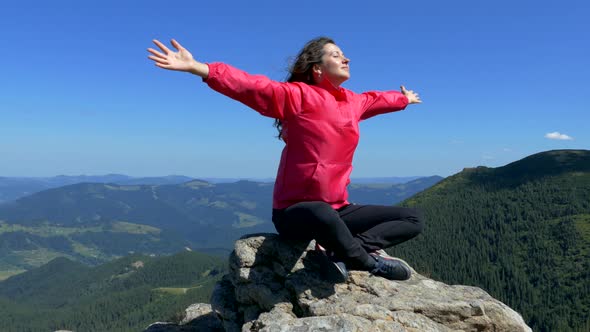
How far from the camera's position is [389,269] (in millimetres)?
10719

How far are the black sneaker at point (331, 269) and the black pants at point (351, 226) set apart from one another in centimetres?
21

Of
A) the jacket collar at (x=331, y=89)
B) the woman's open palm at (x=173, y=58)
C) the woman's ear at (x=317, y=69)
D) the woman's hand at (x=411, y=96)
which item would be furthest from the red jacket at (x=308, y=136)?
the woman's hand at (x=411, y=96)

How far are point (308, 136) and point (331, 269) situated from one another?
10.7 feet

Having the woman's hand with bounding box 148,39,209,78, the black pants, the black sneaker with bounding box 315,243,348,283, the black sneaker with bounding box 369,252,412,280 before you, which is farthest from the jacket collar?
the black sneaker with bounding box 369,252,412,280

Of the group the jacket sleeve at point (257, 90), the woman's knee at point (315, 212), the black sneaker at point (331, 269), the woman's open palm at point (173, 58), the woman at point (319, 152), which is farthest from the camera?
the black sneaker at point (331, 269)

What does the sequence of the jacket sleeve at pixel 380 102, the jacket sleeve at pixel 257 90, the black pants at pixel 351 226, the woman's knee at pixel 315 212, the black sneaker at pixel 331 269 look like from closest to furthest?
the jacket sleeve at pixel 257 90 → the woman's knee at pixel 315 212 → the black pants at pixel 351 226 → the black sneaker at pixel 331 269 → the jacket sleeve at pixel 380 102

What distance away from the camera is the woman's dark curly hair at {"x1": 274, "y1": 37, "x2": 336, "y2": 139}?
10.4m

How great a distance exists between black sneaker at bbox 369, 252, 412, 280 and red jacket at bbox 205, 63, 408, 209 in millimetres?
1835

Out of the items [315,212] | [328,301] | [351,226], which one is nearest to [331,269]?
[328,301]

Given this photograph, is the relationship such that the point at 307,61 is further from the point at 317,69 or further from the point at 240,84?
the point at 240,84

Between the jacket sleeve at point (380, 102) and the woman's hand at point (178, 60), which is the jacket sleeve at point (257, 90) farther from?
the jacket sleeve at point (380, 102)

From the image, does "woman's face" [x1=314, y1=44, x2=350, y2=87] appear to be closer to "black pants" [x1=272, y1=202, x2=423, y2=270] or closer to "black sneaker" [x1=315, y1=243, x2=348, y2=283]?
"black pants" [x1=272, y1=202, x2=423, y2=270]

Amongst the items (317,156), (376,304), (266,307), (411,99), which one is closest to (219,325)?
(266,307)

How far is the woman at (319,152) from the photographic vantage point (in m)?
8.99
